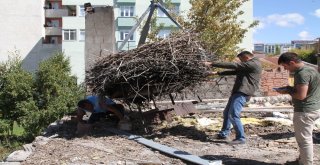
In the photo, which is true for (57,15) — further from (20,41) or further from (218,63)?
(218,63)

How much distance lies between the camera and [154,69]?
788cm

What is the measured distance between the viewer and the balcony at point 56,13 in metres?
48.6

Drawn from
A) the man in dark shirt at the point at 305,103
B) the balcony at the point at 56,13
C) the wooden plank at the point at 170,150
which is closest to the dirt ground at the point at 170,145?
the wooden plank at the point at 170,150

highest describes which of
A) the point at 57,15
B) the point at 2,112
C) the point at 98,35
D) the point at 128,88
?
the point at 57,15

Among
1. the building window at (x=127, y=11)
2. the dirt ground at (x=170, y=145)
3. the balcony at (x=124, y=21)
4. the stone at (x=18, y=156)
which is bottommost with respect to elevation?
the stone at (x=18, y=156)

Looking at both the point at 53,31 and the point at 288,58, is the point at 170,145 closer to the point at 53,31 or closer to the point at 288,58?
the point at 288,58

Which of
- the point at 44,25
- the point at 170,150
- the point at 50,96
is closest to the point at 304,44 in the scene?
the point at 44,25

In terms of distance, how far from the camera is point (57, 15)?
4856cm

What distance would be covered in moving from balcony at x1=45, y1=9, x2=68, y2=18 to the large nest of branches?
41716 millimetres

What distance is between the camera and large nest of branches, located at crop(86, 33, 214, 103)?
7848 millimetres

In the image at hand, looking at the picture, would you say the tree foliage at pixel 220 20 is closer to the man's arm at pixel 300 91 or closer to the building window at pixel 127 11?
the man's arm at pixel 300 91

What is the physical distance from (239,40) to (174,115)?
10.6 m

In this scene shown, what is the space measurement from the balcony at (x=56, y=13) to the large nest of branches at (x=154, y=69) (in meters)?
41.7

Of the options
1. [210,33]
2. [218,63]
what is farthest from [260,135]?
[210,33]
